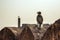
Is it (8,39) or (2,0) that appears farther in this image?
(2,0)

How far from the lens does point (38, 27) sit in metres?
1.42

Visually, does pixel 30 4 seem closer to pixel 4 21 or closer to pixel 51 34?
pixel 4 21

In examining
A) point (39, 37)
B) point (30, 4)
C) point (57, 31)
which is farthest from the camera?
point (30, 4)

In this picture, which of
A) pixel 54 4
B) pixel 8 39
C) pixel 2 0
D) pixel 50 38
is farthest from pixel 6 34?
pixel 2 0

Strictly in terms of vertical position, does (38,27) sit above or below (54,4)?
below

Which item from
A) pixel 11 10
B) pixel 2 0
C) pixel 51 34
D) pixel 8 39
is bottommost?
pixel 8 39

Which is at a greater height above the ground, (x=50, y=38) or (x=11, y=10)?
(x=11, y=10)

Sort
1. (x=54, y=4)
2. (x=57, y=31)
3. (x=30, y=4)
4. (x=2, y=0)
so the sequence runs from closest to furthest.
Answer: (x=57, y=31)
(x=54, y=4)
(x=30, y=4)
(x=2, y=0)

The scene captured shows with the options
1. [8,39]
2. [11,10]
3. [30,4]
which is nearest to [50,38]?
[8,39]

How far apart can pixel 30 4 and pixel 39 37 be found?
1.14m

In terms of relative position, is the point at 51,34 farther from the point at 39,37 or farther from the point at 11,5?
the point at 11,5

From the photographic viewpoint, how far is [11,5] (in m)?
2.46

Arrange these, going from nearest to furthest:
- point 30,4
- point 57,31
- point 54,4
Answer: point 57,31
point 54,4
point 30,4

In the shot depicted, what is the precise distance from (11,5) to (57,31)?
4.85 ft
